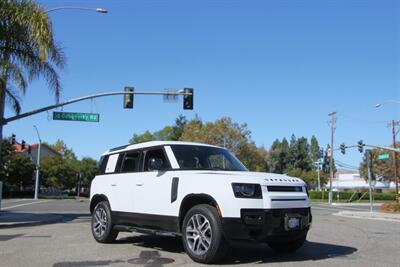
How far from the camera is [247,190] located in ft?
23.5

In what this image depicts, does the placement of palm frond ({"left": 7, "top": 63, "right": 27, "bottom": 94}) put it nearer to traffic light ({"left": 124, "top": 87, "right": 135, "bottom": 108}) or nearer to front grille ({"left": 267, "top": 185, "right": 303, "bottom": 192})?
traffic light ({"left": 124, "top": 87, "right": 135, "bottom": 108})

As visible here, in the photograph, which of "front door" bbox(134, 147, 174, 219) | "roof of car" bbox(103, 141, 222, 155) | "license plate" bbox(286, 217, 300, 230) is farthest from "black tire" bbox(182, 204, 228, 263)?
"roof of car" bbox(103, 141, 222, 155)

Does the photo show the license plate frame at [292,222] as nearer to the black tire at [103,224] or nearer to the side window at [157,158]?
the side window at [157,158]

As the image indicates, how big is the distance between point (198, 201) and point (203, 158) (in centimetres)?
131

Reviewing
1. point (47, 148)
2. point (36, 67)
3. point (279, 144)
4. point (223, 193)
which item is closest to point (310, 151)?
point (279, 144)

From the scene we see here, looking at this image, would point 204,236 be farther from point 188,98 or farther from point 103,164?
point 188,98

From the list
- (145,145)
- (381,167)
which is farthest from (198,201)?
(381,167)

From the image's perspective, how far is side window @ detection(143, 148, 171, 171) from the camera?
873 centimetres

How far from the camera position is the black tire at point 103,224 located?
9844 millimetres

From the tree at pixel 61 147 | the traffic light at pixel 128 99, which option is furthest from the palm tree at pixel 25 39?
the tree at pixel 61 147

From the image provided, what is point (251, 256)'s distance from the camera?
26.4ft

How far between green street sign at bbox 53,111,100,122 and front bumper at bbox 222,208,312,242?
19.2m

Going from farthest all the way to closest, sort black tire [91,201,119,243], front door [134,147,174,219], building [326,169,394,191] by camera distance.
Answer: building [326,169,394,191] → black tire [91,201,119,243] → front door [134,147,174,219]

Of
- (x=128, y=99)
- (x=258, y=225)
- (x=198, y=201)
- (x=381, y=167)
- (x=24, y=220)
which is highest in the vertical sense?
(x=128, y=99)
